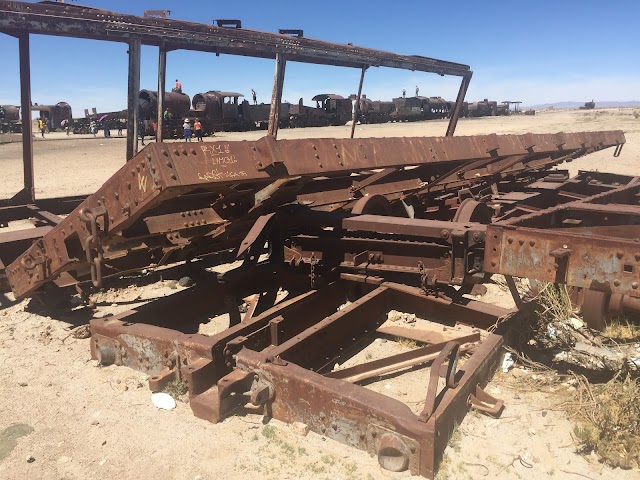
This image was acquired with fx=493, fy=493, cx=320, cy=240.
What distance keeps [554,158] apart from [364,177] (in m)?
5.17

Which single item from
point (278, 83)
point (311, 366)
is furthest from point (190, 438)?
point (278, 83)

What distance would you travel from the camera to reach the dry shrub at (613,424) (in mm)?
2471

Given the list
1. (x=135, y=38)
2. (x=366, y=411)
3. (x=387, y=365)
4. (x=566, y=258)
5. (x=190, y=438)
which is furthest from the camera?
(x=135, y=38)

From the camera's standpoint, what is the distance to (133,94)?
5160 millimetres

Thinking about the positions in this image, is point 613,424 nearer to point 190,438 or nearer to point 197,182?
point 190,438

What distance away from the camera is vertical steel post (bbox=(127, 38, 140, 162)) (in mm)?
5027

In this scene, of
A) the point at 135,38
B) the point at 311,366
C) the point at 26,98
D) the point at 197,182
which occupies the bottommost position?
the point at 311,366

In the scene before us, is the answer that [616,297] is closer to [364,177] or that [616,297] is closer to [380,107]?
[364,177]

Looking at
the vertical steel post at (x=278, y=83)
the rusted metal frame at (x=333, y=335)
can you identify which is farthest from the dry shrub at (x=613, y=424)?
the vertical steel post at (x=278, y=83)

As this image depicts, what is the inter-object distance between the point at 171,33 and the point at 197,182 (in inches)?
131

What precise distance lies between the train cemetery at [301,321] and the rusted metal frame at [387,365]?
0.01 metres

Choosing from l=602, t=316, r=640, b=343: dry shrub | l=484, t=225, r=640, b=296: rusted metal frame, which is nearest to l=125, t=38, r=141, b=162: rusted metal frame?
l=484, t=225, r=640, b=296: rusted metal frame

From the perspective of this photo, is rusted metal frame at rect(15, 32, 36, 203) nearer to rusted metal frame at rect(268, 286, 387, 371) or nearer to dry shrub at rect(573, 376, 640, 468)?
rusted metal frame at rect(268, 286, 387, 371)

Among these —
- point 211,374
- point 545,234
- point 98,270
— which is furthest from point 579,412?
point 98,270
